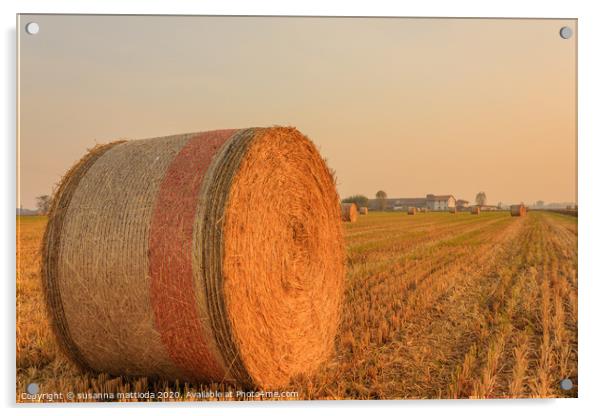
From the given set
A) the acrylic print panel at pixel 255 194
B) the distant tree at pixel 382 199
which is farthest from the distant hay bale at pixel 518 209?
the distant tree at pixel 382 199

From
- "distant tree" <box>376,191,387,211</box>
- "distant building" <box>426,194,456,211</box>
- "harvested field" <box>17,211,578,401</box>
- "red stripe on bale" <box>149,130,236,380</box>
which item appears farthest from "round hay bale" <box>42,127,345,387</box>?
"distant building" <box>426,194,456,211</box>

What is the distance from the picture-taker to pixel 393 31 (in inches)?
163

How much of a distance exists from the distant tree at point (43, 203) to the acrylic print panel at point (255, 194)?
2 cm

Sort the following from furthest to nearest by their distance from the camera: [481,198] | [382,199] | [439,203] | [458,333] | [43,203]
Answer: [439,203]
[382,199]
[481,198]
[458,333]
[43,203]

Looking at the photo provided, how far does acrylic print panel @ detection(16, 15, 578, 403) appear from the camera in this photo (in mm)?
3230

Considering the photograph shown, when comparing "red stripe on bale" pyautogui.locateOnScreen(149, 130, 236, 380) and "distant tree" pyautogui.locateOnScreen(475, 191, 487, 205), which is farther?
"distant tree" pyautogui.locateOnScreen(475, 191, 487, 205)

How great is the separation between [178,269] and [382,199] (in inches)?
134

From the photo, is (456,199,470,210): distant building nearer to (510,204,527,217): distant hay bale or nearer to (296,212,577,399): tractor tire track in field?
(510,204,527,217): distant hay bale

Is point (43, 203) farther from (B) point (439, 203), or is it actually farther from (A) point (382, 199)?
(B) point (439, 203)

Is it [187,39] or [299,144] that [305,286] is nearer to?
[299,144]

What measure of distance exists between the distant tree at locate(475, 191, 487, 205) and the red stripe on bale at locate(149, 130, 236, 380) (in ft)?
10.1

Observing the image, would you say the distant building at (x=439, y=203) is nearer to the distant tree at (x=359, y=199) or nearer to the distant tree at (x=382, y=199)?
the distant tree at (x=382, y=199)

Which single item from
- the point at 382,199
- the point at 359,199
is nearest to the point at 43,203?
the point at 359,199

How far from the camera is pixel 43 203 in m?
3.83
